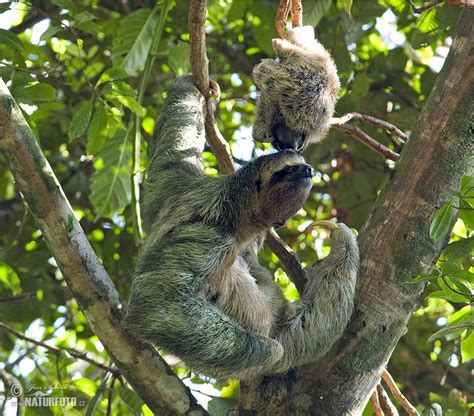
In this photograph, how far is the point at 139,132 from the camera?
664 centimetres

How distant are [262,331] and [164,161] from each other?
1838 mm

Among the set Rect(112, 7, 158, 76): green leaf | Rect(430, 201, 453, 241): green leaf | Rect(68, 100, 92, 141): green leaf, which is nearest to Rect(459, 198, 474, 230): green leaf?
Rect(430, 201, 453, 241): green leaf

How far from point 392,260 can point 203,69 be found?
83.2 inches

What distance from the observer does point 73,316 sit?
873 cm

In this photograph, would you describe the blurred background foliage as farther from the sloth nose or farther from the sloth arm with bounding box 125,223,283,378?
the sloth nose

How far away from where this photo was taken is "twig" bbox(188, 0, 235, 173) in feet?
16.6

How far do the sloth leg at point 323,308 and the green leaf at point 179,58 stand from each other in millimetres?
2306

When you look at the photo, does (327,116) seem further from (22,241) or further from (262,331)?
(22,241)

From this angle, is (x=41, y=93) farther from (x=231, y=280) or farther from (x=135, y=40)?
(x=231, y=280)

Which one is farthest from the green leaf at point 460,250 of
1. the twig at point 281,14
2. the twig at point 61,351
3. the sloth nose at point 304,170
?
the twig at point 61,351

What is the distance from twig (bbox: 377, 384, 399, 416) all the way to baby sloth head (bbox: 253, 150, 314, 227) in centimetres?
152

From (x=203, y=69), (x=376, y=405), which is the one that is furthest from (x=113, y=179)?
(x=376, y=405)

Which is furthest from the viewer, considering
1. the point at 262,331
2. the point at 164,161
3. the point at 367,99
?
the point at 367,99

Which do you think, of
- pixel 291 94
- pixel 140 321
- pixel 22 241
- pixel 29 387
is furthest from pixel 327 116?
pixel 22 241
